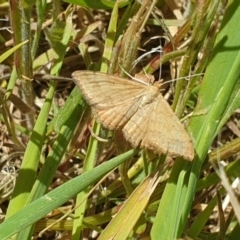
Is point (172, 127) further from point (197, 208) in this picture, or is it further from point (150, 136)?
point (197, 208)

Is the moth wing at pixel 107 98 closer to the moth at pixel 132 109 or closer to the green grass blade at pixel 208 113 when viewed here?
the moth at pixel 132 109

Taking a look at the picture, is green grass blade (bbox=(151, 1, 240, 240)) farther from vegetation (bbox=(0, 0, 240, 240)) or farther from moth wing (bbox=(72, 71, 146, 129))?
moth wing (bbox=(72, 71, 146, 129))

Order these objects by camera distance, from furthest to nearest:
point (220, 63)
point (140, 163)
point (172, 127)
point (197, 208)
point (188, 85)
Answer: point (197, 208) → point (140, 163) → point (188, 85) → point (220, 63) → point (172, 127)

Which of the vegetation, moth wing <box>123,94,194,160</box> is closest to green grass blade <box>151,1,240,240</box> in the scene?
the vegetation

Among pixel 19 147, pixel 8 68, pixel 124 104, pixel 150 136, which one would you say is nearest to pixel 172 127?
pixel 150 136

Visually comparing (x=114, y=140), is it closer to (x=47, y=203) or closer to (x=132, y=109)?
(x=132, y=109)

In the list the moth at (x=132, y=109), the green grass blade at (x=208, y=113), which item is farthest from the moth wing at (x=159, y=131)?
the green grass blade at (x=208, y=113)

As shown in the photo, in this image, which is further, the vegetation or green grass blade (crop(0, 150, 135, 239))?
the vegetation
